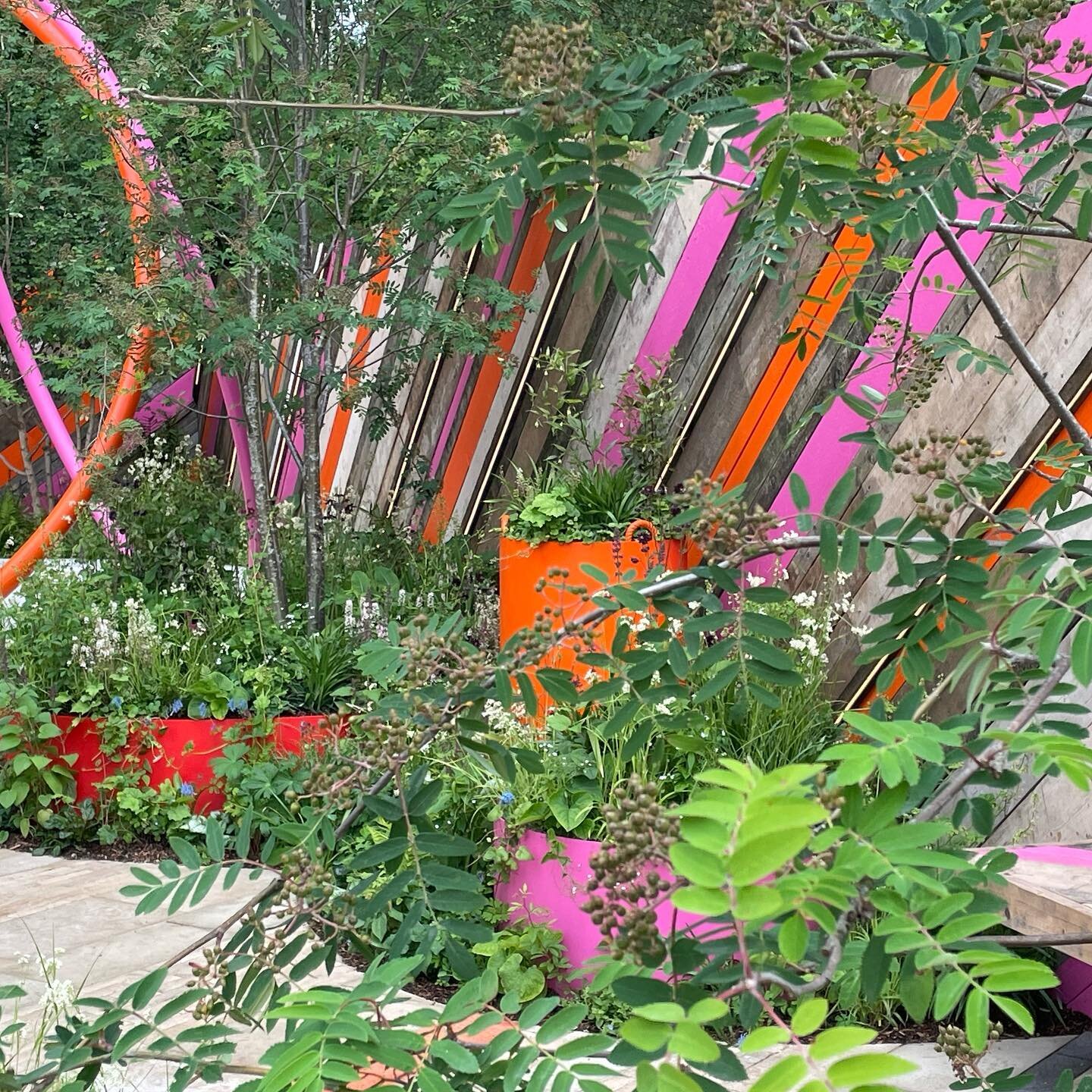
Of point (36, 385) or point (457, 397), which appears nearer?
point (457, 397)

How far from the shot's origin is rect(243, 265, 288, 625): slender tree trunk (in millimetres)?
4766

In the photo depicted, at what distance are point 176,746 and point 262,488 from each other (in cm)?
120

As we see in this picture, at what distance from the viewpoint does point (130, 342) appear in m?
4.77

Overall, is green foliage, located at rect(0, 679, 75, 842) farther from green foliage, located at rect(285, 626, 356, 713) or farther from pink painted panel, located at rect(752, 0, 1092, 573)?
pink painted panel, located at rect(752, 0, 1092, 573)

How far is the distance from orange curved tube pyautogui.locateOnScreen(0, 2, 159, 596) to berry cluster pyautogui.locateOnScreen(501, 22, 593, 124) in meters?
3.73

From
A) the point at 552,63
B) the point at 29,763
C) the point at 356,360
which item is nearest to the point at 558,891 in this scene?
the point at 29,763

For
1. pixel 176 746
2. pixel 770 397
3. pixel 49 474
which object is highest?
pixel 770 397

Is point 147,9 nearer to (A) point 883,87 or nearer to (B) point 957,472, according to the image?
(A) point 883,87

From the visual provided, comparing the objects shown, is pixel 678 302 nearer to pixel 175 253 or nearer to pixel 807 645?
pixel 807 645

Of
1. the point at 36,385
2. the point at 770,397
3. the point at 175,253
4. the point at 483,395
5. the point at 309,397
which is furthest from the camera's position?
the point at 36,385

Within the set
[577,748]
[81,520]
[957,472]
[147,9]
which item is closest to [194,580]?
[81,520]

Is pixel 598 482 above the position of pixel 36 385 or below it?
above

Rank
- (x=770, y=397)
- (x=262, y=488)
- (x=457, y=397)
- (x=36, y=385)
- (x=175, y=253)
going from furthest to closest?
(x=36, y=385), (x=457, y=397), (x=262, y=488), (x=175, y=253), (x=770, y=397)

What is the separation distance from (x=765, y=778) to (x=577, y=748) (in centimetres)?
257
